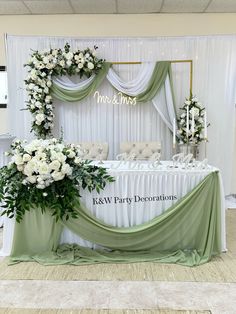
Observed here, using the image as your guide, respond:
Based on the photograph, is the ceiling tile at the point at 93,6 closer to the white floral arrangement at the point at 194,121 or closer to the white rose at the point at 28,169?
the white floral arrangement at the point at 194,121

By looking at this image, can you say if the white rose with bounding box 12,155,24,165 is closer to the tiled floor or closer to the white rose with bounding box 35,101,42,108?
the tiled floor

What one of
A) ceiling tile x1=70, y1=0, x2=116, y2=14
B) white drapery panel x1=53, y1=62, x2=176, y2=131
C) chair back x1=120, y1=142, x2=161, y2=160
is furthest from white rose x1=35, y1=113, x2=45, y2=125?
ceiling tile x1=70, y1=0, x2=116, y2=14

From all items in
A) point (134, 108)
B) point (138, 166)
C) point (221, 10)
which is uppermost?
point (221, 10)

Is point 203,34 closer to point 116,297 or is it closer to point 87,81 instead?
point 87,81

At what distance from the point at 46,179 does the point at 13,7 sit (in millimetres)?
3821

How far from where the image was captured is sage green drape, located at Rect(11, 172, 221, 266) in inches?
122

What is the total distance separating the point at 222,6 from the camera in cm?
515

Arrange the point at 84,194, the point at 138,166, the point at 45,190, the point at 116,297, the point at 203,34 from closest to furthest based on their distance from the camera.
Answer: the point at 116,297 → the point at 45,190 → the point at 84,194 → the point at 138,166 → the point at 203,34

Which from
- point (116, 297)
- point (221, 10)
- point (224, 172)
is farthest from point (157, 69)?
point (116, 297)

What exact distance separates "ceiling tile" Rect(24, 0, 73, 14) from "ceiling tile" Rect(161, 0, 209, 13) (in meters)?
1.68

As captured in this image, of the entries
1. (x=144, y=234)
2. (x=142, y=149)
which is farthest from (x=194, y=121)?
(x=144, y=234)

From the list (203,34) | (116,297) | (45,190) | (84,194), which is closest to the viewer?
(116,297)

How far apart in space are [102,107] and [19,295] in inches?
147

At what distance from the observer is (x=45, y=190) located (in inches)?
115
